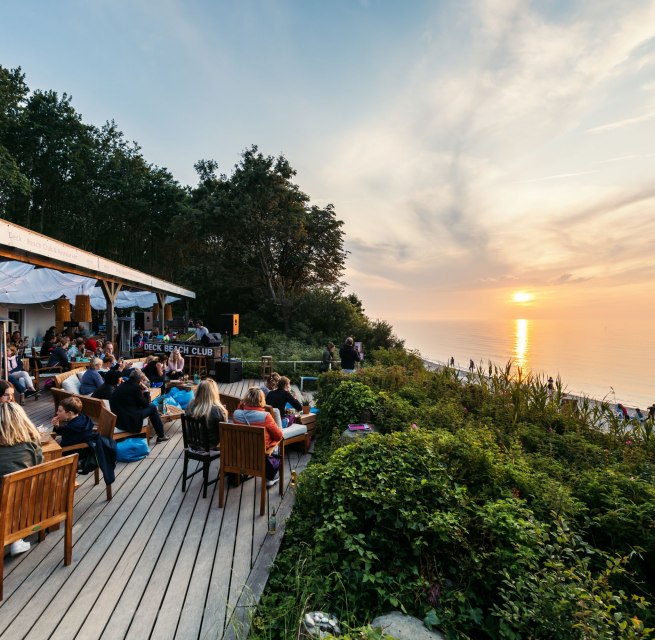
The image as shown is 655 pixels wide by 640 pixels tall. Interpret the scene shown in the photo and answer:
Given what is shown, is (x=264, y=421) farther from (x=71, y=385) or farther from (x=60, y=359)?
(x=60, y=359)

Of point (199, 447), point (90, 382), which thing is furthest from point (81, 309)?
point (199, 447)

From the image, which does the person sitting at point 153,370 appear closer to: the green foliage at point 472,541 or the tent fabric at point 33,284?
the green foliage at point 472,541

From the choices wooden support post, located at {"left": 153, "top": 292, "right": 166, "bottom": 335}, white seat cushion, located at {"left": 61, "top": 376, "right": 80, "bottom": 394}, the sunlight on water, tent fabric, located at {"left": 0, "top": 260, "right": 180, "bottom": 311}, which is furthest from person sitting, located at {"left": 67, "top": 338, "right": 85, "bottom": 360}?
the sunlight on water

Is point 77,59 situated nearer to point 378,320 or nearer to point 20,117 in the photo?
point 378,320

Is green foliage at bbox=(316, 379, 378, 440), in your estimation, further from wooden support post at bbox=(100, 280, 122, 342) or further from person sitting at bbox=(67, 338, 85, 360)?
person sitting at bbox=(67, 338, 85, 360)

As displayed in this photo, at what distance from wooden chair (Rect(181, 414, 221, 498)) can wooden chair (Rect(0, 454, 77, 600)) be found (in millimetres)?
1343

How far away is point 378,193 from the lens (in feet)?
46.6

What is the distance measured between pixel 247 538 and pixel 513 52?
9143mm

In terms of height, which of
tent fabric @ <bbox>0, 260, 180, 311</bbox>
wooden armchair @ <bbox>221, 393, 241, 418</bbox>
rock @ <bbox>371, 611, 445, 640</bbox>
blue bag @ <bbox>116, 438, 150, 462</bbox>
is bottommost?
blue bag @ <bbox>116, 438, 150, 462</bbox>

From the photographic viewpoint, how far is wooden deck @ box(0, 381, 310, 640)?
2.40m

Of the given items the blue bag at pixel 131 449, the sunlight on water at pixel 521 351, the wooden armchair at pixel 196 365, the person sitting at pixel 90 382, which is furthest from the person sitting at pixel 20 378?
the sunlight on water at pixel 521 351

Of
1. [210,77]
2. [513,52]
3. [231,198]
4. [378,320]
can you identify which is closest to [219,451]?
[513,52]

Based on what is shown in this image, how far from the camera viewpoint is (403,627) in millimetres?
2049

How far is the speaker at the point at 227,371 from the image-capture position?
11422mm
